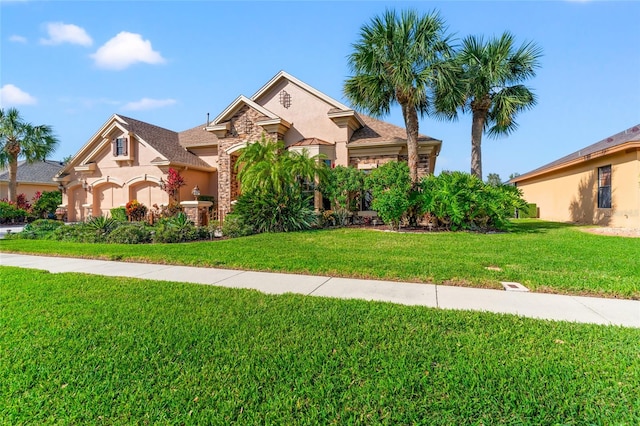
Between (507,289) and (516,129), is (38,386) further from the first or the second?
(516,129)

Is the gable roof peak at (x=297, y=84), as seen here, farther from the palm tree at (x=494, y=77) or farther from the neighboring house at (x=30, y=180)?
the neighboring house at (x=30, y=180)

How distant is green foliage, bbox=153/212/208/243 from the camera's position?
10.9 metres

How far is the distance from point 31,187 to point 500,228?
36242mm

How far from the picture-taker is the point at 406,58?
42.1ft

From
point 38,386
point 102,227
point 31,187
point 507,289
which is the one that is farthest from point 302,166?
point 31,187

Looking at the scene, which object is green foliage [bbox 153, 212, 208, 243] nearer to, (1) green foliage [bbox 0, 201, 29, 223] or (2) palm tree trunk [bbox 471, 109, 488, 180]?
(2) palm tree trunk [bbox 471, 109, 488, 180]

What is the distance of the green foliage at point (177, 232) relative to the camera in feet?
35.7

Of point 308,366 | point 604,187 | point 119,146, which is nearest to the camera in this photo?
point 308,366

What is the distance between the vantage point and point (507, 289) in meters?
5.11

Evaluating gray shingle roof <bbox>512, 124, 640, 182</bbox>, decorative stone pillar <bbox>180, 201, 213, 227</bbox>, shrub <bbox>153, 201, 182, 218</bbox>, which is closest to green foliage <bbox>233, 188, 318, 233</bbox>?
decorative stone pillar <bbox>180, 201, 213, 227</bbox>

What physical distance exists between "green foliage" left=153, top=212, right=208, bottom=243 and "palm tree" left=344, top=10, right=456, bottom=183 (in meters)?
8.92

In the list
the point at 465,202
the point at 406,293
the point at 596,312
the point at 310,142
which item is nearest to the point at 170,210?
the point at 310,142

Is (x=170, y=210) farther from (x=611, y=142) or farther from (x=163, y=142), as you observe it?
(x=611, y=142)

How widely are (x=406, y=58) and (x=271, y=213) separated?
8.35 metres
